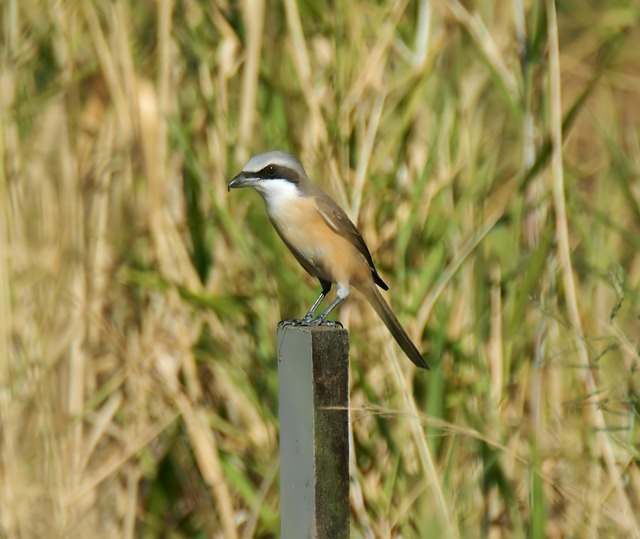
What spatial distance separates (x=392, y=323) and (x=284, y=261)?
0.39 metres

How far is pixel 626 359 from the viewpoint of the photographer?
1.95 metres

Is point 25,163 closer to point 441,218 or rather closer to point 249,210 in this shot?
point 249,210

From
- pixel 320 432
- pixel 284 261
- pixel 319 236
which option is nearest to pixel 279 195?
pixel 319 236

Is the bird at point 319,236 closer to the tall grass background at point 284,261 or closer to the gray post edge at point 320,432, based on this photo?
the tall grass background at point 284,261

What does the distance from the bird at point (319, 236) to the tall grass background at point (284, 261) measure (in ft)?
0.22

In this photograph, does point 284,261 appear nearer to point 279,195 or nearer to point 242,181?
point 279,195

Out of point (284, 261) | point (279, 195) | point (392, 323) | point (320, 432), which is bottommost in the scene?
point (320, 432)

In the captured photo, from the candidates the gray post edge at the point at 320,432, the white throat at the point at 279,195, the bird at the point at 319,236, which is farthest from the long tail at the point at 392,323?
the gray post edge at the point at 320,432

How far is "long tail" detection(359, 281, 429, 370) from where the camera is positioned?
68.1 inches

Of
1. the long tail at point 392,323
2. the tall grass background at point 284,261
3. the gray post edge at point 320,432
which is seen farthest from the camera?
the tall grass background at point 284,261

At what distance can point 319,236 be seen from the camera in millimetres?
1938

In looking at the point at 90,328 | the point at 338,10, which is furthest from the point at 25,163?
the point at 338,10

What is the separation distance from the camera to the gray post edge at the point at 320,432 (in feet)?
3.84

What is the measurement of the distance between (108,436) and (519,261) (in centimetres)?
121
